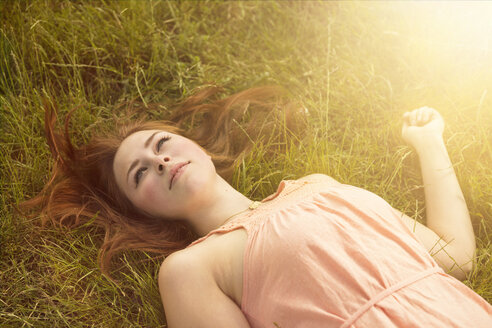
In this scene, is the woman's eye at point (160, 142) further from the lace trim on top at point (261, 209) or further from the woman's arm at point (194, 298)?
the woman's arm at point (194, 298)

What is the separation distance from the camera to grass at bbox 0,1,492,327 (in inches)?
98.0

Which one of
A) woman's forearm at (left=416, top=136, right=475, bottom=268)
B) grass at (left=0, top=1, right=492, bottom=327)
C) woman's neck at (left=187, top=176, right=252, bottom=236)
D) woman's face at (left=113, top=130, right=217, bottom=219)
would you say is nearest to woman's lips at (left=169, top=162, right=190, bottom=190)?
woman's face at (left=113, top=130, right=217, bottom=219)

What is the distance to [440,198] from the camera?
254 cm

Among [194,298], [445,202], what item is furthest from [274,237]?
[445,202]

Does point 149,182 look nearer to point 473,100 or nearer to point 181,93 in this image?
point 181,93

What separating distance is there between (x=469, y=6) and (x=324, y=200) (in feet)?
8.04

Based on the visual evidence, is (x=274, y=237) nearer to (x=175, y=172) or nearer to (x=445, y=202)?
(x=175, y=172)

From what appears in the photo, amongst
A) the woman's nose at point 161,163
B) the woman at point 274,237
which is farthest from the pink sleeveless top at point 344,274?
the woman's nose at point 161,163

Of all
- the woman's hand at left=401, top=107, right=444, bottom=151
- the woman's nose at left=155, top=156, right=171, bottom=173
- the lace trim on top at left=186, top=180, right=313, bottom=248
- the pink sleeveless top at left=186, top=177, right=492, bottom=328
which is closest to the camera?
the pink sleeveless top at left=186, top=177, right=492, bottom=328

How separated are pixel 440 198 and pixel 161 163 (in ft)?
5.30

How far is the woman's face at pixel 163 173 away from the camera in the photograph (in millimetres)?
2314

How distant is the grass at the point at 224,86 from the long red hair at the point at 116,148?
12cm

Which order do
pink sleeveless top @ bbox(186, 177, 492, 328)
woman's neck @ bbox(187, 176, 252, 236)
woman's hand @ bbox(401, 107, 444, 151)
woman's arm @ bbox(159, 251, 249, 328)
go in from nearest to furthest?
pink sleeveless top @ bbox(186, 177, 492, 328), woman's arm @ bbox(159, 251, 249, 328), woman's neck @ bbox(187, 176, 252, 236), woman's hand @ bbox(401, 107, 444, 151)

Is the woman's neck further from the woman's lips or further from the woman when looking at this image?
the woman's lips
